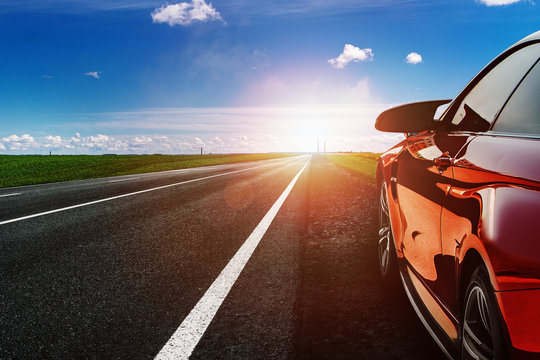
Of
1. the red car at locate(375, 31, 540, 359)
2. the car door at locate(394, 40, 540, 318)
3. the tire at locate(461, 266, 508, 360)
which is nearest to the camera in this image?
the red car at locate(375, 31, 540, 359)

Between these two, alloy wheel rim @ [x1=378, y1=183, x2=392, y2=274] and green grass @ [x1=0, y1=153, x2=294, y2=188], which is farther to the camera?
green grass @ [x1=0, y1=153, x2=294, y2=188]

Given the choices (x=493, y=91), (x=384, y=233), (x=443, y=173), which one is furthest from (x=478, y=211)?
(x=384, y=233)

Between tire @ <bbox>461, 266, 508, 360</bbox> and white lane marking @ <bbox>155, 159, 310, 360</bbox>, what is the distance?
1.55 metres

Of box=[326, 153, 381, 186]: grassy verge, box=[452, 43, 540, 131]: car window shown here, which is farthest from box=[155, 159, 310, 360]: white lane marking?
box=[326, 153, 381, 186]: grassy verge

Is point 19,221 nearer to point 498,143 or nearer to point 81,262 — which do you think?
point 81,262

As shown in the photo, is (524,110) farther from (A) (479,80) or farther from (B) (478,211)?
(A) (479,80)

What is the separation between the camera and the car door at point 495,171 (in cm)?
137

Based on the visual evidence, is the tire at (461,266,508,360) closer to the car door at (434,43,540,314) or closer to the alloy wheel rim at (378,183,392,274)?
the car door at (434,43,540,314)

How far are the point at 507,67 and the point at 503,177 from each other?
109 centimetres

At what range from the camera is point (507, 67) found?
225cm

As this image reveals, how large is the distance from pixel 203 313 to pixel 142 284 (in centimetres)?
98

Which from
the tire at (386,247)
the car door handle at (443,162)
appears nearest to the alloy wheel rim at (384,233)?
the tire at (386,247)

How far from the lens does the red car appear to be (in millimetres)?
1319

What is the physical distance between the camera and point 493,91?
2.33 meters
